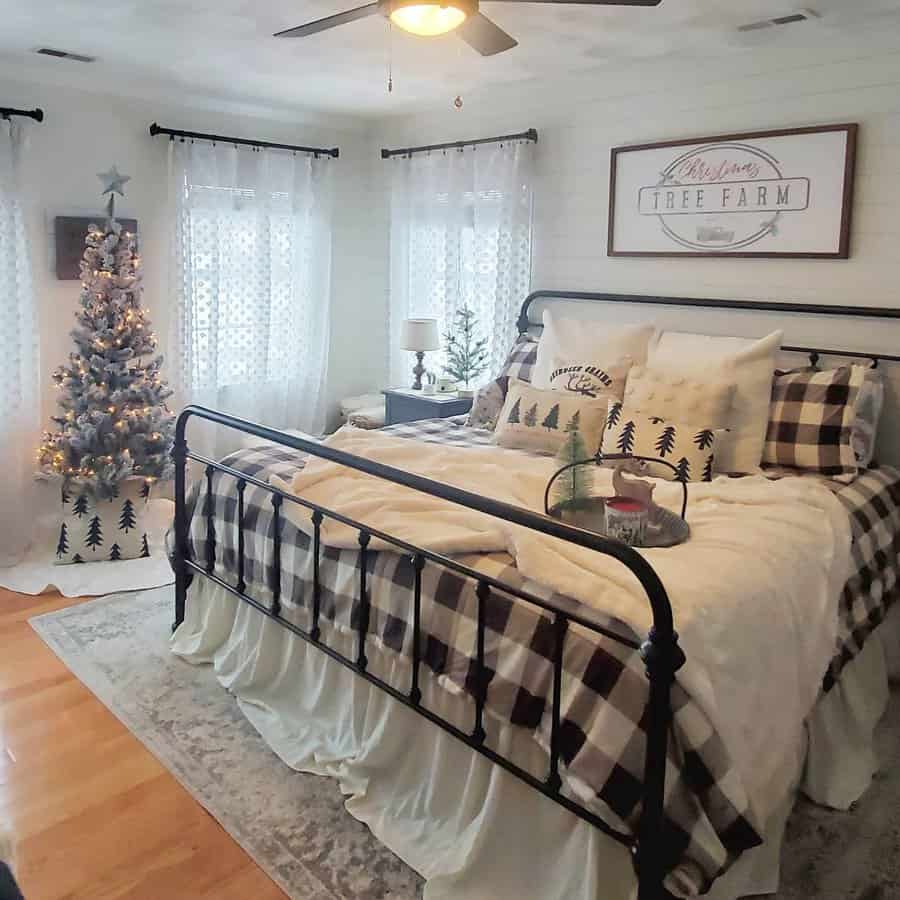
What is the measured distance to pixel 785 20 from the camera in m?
3.05

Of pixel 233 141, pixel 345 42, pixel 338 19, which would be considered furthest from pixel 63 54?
pixel 338 19

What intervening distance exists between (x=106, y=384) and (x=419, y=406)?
1556 mm

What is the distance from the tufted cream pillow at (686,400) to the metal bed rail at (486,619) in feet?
4.22

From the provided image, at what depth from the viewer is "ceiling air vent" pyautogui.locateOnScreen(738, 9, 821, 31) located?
296cm

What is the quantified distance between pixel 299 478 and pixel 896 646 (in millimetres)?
2139

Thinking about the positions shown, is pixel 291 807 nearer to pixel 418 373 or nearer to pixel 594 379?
pixel 594 379

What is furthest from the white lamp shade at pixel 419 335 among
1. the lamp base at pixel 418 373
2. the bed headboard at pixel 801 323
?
the bed headboard at pixel 801 323

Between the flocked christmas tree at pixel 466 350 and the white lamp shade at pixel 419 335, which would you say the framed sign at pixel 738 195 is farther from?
the white lamp shade at pixel 419 335

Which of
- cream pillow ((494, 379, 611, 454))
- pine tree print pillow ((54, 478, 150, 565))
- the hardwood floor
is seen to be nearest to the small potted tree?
cream pillow ((494, 379, 611, 454))

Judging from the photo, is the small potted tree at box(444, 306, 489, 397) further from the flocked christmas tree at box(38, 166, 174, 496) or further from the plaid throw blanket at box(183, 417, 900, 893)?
the plaid throw blanket at box(183, 417, 900, 893)

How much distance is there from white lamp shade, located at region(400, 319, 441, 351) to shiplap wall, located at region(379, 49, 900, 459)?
2.21 feet

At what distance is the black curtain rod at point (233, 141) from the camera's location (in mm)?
4301

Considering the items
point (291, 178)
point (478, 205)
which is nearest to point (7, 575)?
point (291, 178)

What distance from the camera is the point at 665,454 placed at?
9.58 ft
